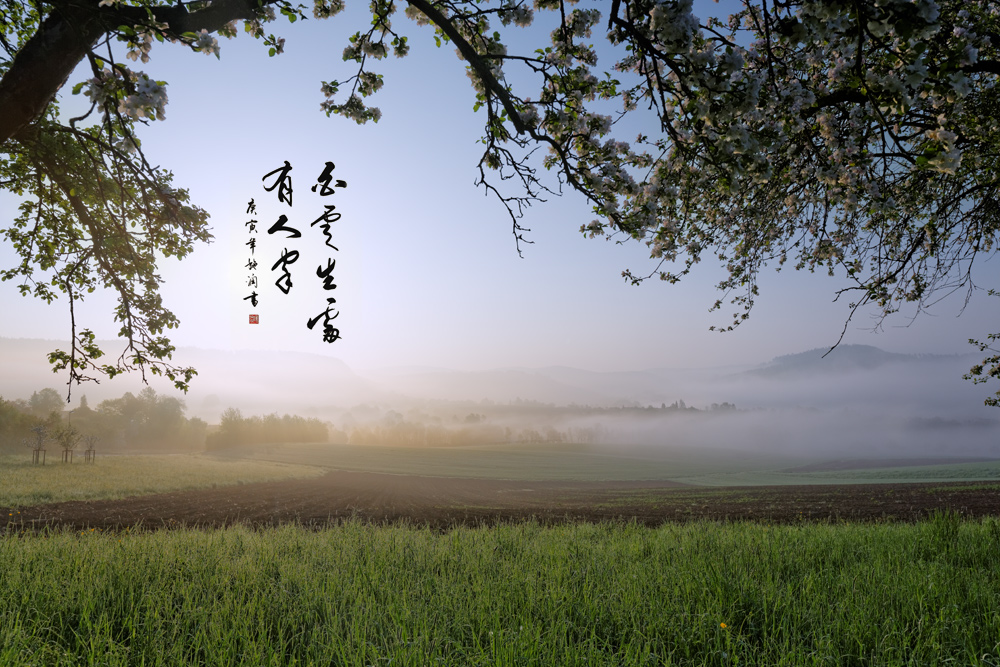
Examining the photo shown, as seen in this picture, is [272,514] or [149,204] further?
[272,514]

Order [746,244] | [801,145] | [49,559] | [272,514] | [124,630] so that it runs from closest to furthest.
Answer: [124,630], [49,559], [801,145], [746,244], [272,514]

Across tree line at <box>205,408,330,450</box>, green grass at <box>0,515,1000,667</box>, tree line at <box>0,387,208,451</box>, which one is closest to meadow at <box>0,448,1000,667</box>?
green grass at <box>0,515,1000,667</box>

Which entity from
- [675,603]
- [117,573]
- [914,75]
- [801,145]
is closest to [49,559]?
[117,573]

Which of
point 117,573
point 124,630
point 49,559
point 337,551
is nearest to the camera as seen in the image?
point 124,630

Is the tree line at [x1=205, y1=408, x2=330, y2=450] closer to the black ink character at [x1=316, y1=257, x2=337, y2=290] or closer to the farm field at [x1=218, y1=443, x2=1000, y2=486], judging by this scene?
the farm field at [x1=218, y1=443, x2=1000, y2=486]

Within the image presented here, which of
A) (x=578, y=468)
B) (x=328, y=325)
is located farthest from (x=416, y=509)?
(x=578, y=468)

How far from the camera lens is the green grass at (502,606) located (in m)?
3.85

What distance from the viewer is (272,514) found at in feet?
72.4

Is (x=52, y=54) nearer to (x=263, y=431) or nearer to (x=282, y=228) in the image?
(x=282, y=228)

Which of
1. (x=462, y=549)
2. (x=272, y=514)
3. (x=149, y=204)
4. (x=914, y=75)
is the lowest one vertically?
(x=272, y=514)

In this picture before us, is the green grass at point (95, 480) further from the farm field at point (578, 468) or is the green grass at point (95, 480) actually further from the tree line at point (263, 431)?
the tree line at point (263, 431)

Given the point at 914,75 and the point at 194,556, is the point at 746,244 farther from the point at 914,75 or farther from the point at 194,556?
the point at 194,556

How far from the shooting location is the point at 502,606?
4.72 m

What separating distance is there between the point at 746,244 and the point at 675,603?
8.80 metres
